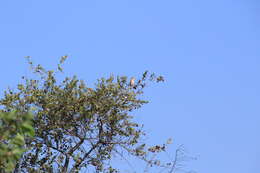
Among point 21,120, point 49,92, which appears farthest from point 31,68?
point 21,120

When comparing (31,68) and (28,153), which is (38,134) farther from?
(31,68)

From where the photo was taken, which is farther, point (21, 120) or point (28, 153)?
point (28, 153)

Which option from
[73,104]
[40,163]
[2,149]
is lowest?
[2,149]

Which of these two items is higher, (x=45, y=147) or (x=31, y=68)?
(x=31, y=68)

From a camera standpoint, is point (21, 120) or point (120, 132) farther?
point (120, 132)

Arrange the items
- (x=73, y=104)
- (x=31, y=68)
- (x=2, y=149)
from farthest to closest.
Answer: (x=31, y=68), (x=73, y=104), (x=2, y=149)

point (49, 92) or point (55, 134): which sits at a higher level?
point (49, 92)

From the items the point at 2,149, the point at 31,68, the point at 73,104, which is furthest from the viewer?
the point at 31,68

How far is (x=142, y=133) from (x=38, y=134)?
12.4 feet

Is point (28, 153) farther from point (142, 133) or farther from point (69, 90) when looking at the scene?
point (142, 133)

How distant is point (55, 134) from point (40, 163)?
120 cm

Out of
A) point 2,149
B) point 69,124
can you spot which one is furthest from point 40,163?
point 2,149

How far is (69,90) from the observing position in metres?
19.5

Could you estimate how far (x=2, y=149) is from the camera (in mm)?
6555
